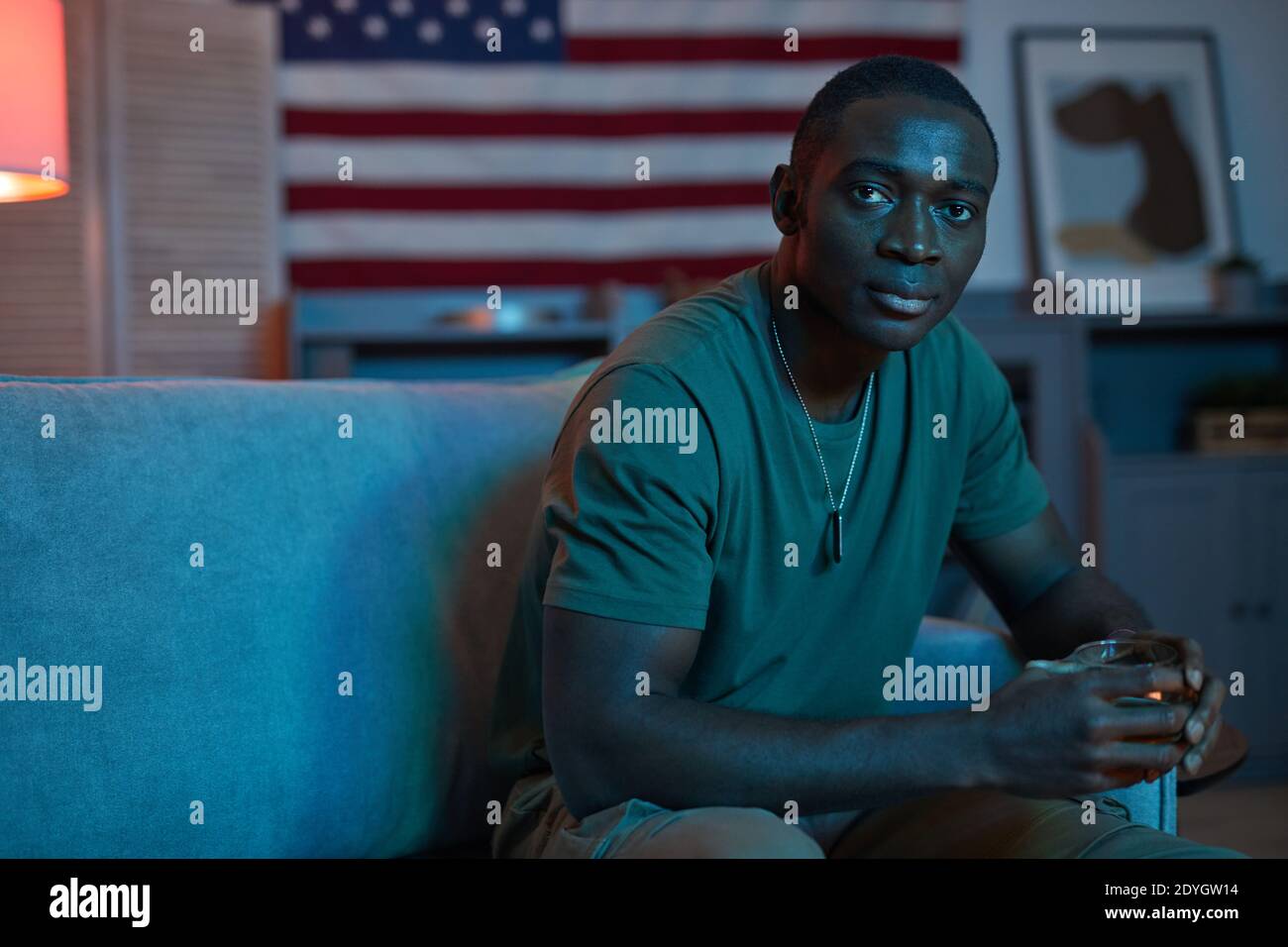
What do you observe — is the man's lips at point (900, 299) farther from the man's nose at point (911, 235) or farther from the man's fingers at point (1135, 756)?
the man's fingers at point (1135, 756)

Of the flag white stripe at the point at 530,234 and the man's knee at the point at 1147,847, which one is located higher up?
the flag white stripe at the point at 530,234

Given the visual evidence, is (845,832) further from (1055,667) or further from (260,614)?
(260,614)

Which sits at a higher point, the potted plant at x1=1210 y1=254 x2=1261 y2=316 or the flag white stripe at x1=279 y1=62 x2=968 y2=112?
the flag white stripe at x1=279 y1=62 x2=968 y2=112

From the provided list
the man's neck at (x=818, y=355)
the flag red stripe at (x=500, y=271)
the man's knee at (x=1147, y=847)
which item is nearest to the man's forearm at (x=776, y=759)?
the man's knee at (x=1147, y=847)

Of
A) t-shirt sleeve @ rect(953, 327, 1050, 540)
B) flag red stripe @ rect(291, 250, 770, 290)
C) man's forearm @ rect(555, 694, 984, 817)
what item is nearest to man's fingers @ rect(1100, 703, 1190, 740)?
man's forearm @ rect(555, 694, 984, 817)

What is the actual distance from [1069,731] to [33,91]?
218 centimetres

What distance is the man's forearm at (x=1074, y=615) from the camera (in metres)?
1.43

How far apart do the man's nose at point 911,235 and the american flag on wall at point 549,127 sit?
99.8 inches

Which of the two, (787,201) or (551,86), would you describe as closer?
(787,201)

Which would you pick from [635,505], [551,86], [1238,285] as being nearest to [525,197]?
[551,86]

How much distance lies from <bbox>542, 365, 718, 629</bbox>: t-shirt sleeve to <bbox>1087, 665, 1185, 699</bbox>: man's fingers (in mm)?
355

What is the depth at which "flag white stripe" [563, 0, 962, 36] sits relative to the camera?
3682 millimetres

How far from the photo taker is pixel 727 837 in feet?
3.38

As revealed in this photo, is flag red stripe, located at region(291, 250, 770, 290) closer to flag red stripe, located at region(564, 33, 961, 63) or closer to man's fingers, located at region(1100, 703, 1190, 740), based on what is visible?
flag red stripe, located at region(564, 33, 961, 63)
